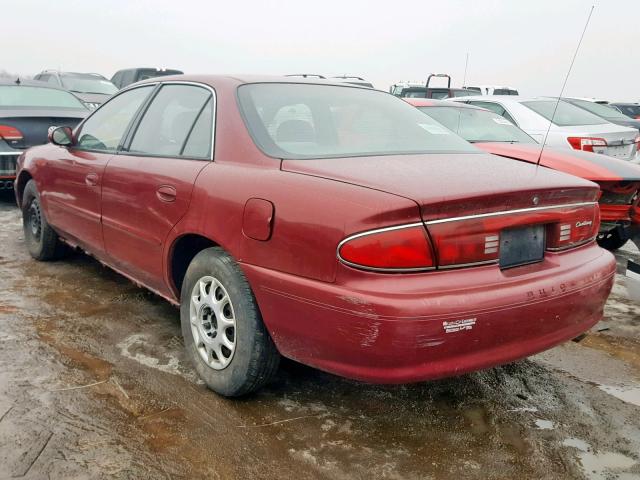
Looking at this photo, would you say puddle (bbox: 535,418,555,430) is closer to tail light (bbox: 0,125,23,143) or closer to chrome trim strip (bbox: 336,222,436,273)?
chrome trim strip (bbox: 336,222,436,273)

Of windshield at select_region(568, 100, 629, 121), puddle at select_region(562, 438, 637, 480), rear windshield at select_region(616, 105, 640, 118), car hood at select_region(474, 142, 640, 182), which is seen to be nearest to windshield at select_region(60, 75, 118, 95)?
windshield at select_region(568, 100, 629, 121)

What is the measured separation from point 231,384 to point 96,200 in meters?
1.76

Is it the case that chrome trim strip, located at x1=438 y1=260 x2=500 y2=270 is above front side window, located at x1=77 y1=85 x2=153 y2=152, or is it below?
below

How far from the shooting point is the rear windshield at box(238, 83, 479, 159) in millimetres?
2814

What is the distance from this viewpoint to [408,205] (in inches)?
84.3

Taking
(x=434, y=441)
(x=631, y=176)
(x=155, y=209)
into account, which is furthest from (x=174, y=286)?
(x=631, y=176)

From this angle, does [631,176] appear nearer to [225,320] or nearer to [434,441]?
[434,441]

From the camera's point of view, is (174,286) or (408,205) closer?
(408,205)

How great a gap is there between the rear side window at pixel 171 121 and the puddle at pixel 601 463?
7.09 ft

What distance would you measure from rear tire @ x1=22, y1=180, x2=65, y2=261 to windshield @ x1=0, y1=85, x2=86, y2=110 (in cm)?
299

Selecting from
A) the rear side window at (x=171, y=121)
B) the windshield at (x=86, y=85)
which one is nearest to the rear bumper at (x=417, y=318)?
the rear side window at (x=171, y=121)

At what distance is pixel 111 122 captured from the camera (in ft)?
13.1

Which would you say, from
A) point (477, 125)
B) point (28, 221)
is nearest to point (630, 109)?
point (477, 125)

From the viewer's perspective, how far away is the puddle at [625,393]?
2.95m
